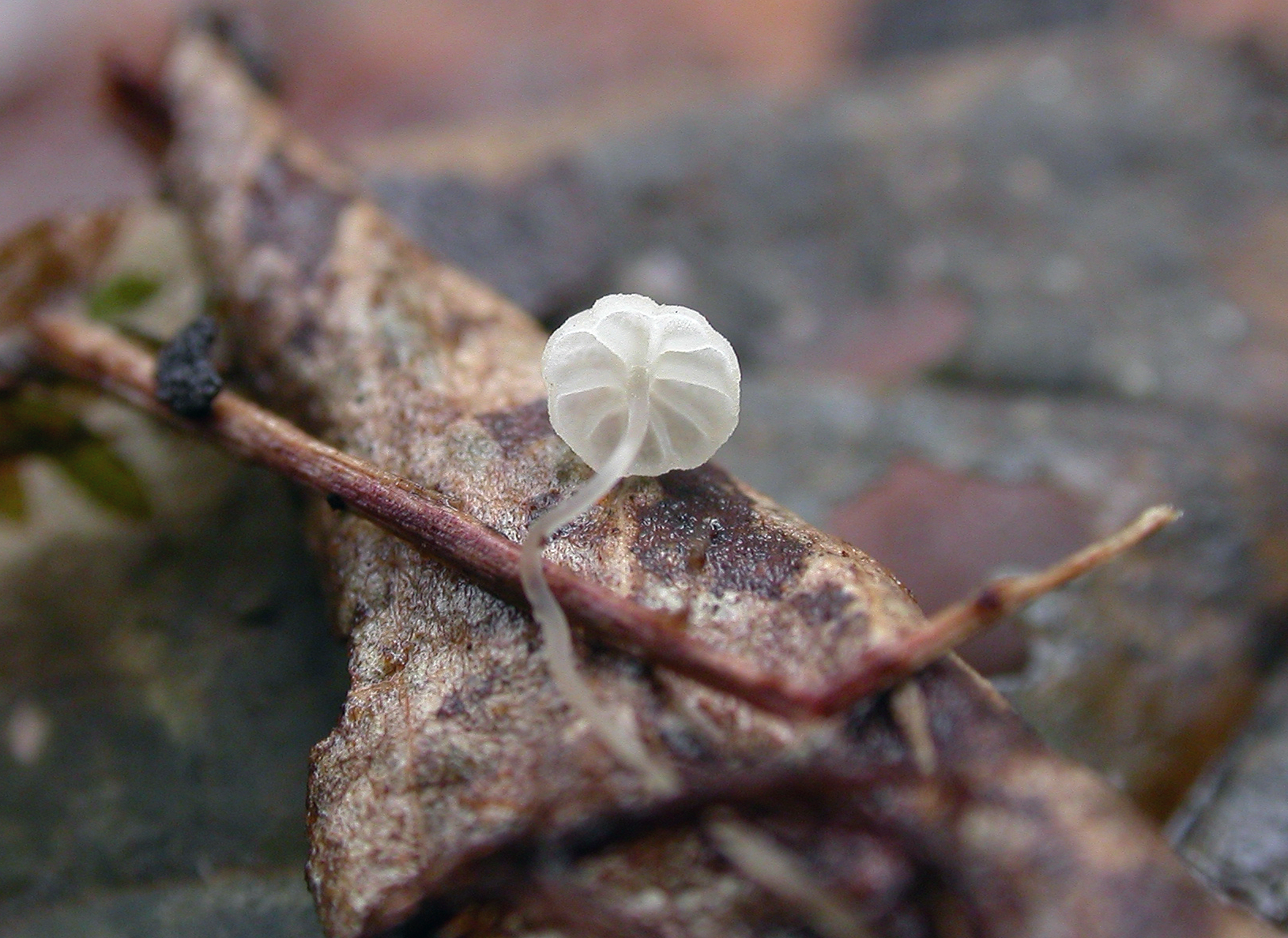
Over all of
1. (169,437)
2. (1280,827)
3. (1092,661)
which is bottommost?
(1280,827)

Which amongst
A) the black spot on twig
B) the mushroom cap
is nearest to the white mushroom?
the mushroom cap

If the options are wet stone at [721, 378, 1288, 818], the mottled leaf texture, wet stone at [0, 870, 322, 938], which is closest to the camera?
the mottled leaf texture

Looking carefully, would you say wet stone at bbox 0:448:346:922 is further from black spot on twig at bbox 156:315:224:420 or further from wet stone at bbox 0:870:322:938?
black spot on twig at bbox 156:315:224:420

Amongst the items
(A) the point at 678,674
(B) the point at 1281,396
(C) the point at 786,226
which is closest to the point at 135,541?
(A) the point at 678,674

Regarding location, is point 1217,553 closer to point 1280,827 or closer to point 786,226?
point 1280,827

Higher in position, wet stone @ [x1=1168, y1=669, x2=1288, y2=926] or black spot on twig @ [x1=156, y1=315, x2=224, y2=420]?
black spot on twig @ [x1=156, y1=315, x2=224, y2=420]

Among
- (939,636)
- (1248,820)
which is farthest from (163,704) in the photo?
(1248,820)
